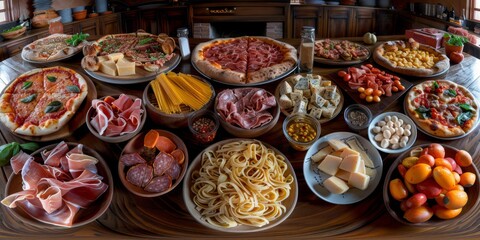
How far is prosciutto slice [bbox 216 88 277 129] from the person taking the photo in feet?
6.20

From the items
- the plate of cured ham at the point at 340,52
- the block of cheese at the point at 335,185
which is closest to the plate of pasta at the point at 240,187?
the block of cheese at the point at 335,185

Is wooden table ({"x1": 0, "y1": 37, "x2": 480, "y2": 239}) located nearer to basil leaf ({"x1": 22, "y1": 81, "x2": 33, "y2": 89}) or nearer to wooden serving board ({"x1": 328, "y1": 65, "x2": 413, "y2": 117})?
wooden serving board ({"x1": 328, "y1": 65, "x2": 413, "y2": 117})

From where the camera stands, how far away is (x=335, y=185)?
1650 millimetres

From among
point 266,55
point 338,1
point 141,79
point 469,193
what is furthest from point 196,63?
point 338,1

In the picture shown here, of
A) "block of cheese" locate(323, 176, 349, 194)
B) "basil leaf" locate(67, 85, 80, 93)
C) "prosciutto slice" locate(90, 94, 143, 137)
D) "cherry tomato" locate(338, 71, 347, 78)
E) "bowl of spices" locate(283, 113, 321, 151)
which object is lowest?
"block of cheese" locate(323, 176, 349, 194)

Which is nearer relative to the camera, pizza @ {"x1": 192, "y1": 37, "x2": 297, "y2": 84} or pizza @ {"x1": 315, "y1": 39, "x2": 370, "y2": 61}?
pizza @ {"x1": 192, "y1": 37, "x2": 297, "y2": 84}

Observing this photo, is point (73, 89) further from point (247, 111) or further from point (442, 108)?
point (442, 108)

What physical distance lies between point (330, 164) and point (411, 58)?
1350 millimetres

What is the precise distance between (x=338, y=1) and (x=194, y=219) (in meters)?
5.58

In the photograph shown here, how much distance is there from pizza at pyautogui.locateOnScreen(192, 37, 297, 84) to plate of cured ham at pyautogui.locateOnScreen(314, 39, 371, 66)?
211mm

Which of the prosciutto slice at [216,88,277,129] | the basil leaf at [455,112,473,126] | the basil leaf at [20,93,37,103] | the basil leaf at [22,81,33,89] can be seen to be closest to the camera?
the prosciutto slice at [216,88,277,129]

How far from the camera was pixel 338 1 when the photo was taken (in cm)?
604

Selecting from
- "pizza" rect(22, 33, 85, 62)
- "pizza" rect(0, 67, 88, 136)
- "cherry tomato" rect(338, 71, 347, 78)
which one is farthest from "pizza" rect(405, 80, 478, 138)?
"pizza" rect(22, 33, 85, 62)

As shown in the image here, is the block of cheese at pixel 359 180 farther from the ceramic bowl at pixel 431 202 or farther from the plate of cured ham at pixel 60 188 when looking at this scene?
the plate of cured ham at pixel 60 188
